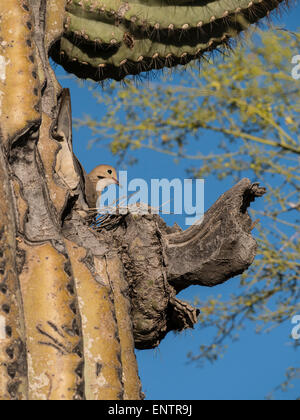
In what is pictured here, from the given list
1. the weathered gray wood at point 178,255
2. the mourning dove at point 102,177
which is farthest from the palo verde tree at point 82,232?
the mourning dove at point 102,177

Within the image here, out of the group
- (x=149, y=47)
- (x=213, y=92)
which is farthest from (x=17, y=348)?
(x=213, y=92)

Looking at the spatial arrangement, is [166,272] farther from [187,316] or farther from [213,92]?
[213,92]

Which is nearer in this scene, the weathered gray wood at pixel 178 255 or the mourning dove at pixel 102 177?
the weathered gray wood at pixel 178 255

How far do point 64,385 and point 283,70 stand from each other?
4.39m

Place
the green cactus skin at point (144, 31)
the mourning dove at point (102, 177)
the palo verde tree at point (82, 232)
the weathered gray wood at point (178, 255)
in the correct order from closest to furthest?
1. the palo verde tree at point (82, 232)
2. the weathered gray wood at point (178, 255)
3. the green cactus skin at point (144, 31)
4. the mourning dove at point (102, 177)

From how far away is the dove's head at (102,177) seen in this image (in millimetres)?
3342

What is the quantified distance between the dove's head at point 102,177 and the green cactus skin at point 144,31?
2.43 feet

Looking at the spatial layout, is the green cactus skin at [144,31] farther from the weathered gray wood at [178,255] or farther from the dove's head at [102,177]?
the dove's head at [102,177]

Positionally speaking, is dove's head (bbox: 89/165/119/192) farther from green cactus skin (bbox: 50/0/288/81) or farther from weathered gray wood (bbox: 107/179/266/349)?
weathered gray wood (bbox: 107/179/266/349)

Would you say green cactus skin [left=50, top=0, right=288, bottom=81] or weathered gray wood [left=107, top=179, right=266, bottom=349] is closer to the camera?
weathered gray wood [left=107, top=179, right=266, bottom=349]

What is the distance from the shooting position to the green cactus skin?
246cm

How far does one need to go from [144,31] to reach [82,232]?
75cm

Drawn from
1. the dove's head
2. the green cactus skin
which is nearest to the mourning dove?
the dove's head

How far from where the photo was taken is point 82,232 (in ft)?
7.29
